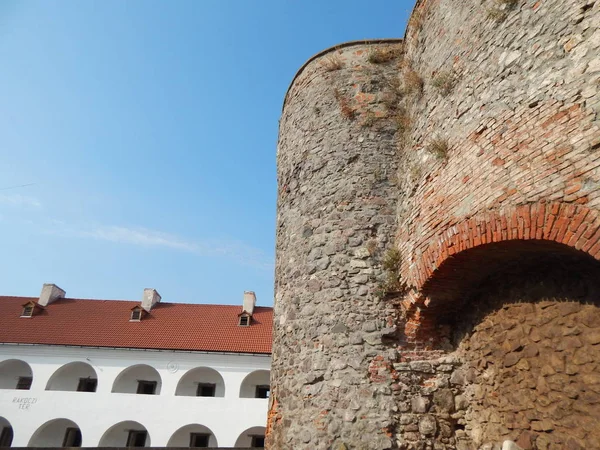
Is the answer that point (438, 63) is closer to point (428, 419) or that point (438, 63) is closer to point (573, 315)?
point (573, 315)

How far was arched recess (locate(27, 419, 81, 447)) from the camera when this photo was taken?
21297 mm

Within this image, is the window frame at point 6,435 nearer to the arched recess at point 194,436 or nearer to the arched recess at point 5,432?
the arched recess at point 5,432

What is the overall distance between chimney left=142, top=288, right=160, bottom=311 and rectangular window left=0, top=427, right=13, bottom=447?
28.7 ft

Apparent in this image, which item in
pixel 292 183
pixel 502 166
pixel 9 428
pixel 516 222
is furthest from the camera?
pixel 9 428

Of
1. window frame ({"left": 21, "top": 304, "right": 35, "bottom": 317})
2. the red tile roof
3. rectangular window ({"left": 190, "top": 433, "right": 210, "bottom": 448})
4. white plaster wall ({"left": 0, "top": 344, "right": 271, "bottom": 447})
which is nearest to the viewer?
white plaster wall ({"left": 0, "top": 344, "right": 271, "bottom": 447})

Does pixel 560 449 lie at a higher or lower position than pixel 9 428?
lower

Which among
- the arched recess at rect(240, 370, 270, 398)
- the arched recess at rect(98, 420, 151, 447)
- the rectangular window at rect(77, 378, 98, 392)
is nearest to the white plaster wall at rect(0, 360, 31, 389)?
the rectangular window at rect(77, 378, 98, 392)

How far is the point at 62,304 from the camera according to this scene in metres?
25.6

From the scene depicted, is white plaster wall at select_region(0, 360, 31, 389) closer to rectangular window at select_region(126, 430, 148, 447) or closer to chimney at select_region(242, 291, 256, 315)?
rectangular window at select_region(126, 430, 148, 447)

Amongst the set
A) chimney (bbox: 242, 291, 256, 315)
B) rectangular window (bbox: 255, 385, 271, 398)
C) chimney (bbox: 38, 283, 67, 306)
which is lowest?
rectangular window (bbox: 255, 385, 271, 398)

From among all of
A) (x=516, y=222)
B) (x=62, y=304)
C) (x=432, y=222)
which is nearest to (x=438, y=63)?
(x=432, y=222)

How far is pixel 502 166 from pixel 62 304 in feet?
90.1

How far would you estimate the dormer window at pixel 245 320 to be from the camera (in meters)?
23.6

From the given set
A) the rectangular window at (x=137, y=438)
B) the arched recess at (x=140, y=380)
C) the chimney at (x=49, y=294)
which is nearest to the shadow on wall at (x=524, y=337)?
the arched recess at (x=140, y=380)
